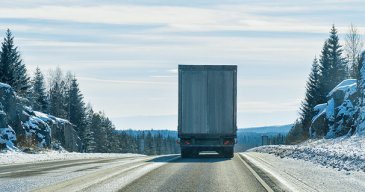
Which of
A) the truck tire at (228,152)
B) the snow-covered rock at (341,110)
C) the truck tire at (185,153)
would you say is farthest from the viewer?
the snow-covered rock at (341,110)

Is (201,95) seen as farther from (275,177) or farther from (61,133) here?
(61,133)

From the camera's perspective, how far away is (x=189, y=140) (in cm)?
2909

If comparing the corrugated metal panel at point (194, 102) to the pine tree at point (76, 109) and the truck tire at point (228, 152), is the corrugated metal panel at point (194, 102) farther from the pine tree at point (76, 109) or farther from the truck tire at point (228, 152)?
the pine tree at point (76, 109)

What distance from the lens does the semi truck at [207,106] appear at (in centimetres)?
2839

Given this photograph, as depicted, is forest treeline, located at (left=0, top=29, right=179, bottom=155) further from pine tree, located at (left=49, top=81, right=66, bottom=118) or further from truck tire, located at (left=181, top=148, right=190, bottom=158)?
truck tire, located at (left=181, top=148, right=190, bottom=158)

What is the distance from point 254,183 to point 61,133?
2145 inches

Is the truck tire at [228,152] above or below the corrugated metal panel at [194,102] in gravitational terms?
below

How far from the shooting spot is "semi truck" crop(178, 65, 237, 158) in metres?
28.4

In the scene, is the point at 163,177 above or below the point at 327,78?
below

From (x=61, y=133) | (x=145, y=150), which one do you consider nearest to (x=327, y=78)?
(x=61, y=133)

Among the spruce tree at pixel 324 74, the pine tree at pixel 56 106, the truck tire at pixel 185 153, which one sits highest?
the spruce tree at pixel 324 74

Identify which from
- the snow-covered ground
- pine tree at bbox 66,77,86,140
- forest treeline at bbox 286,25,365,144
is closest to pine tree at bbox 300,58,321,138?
forest treeline at bbox 286,25,365,144

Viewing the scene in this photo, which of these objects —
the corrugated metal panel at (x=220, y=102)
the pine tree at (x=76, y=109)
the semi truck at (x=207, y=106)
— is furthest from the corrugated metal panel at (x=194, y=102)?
the pine tree at (x=76, y=109)

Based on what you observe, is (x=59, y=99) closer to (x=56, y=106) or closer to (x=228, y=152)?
(x=56, y=106)
